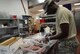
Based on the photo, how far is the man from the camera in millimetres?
1907

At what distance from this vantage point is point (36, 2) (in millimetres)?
7156

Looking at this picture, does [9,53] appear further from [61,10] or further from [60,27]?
[61,10]

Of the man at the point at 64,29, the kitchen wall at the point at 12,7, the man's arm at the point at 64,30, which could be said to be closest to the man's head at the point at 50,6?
the man at the point at 64,29

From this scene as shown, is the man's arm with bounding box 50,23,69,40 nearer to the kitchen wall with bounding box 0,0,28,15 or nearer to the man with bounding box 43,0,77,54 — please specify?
the man with bounding box 43,0,77,54

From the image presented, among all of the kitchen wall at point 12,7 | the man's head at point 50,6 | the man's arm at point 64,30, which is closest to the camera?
the man's arm at point 64,30

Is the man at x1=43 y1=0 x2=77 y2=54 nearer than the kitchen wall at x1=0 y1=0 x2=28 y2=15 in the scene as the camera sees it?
Yes

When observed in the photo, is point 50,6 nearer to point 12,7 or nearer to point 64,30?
point 64,30

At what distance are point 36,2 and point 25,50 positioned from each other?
5.85 meters

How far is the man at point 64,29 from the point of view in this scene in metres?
1.91

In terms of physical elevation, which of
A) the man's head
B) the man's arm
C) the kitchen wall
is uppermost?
the kitchen wall

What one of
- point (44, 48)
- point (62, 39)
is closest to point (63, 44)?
point (62, 39)

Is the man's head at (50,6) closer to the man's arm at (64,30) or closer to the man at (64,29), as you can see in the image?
the man at (64,29)

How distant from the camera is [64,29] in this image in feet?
6.19

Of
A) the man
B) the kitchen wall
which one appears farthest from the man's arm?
the kitchen wall
